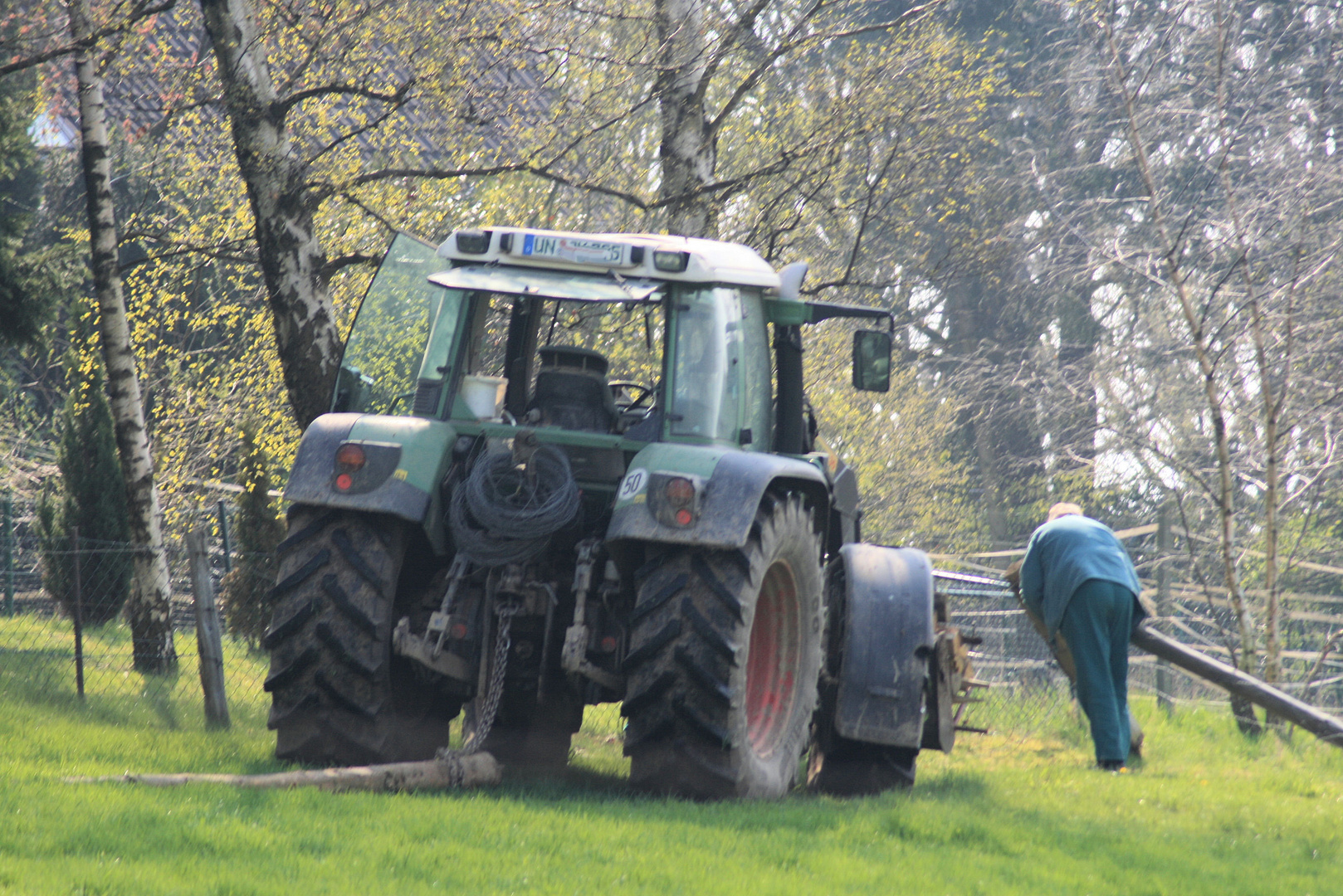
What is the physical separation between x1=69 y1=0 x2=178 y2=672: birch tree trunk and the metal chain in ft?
17.9

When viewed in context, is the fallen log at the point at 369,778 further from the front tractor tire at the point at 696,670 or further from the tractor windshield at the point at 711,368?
the tractor windshield at the point at 711,368

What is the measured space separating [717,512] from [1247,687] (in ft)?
16.3

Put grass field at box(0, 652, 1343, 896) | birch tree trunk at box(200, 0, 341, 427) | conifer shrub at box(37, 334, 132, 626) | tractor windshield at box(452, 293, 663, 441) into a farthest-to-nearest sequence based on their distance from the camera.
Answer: conifer shrub at box(37, 334, 132, 626) < birch tree trunk at box(200, 0, 341, 427) < tractor windshield at box(452, 293, 663, 441) < grass field at box(0, 652, 1343, 896)

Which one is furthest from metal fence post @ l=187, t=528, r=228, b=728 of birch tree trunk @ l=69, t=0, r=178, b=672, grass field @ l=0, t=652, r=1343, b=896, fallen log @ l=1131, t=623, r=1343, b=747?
fallen log @ l=1131, t=623, r=1343, b=747

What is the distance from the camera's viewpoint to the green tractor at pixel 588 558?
609cm

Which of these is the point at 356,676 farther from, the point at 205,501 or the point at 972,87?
the point at 205,501

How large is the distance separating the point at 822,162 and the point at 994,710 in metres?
5.05

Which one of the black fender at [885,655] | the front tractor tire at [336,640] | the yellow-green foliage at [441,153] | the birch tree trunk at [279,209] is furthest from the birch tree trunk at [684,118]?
the front tractor tire at [336,640]

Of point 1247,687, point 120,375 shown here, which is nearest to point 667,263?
point 1247,687

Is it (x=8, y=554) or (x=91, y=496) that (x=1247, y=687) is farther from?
(x=8, y=554)

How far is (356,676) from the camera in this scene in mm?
6266

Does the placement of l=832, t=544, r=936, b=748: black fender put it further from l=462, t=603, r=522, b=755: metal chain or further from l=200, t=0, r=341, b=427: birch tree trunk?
l=200, t=0, r=341, b=427: birch tree trunk

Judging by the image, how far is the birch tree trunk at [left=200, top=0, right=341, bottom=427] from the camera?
32.6ft

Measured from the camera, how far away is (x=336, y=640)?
6.20m
